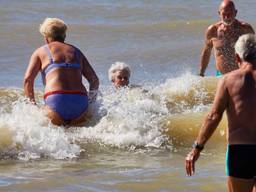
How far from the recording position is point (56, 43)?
8.63 m

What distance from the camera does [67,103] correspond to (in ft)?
27.8

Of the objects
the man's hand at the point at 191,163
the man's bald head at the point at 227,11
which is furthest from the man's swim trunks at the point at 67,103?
the man's hand at the point at 191,163

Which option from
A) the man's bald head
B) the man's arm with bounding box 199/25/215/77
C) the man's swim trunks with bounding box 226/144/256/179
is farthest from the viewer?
the man's arm with bounding box 199/25/215/77

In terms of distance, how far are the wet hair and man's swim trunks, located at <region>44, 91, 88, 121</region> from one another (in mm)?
620

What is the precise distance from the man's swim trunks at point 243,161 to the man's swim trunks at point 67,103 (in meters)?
3.30

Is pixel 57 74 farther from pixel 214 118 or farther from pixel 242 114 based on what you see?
pixel 242 114

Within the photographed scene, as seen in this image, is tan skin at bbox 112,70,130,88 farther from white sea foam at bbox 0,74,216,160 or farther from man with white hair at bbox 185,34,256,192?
man with white hair at bbox 185,34,256,192

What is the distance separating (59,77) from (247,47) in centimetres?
338

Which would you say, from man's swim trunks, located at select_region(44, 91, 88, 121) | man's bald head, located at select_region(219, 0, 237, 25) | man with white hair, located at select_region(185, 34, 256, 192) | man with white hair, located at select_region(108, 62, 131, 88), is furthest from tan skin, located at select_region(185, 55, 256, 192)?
man's bald head, located at select_region(219, 0, 237, 25)

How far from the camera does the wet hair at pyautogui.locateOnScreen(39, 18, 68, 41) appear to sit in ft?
27.9

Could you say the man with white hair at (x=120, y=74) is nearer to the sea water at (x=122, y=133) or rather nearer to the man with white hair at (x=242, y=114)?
Answer: the sea water at (x=122, y=133)

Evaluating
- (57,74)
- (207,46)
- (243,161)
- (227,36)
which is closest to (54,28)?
(57,74)

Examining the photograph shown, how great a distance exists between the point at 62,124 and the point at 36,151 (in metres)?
0.48

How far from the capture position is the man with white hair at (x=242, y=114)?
5.41m
